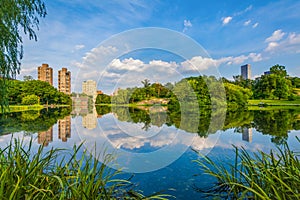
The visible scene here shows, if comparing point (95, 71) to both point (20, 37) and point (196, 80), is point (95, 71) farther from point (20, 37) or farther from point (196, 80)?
point (196, 80)

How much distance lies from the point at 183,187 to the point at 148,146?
225 centimetres

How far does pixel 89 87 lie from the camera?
534cm

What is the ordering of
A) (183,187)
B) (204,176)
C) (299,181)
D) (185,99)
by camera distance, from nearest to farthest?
(299,181), (183,187), (204,176), (185,99)

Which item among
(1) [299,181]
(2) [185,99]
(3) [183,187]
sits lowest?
(3) [183,187]

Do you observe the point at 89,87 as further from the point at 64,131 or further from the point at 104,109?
the point at 104,109

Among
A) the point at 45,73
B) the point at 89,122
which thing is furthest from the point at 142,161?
the point at 45,73

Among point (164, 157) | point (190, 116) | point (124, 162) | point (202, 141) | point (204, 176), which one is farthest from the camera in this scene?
point (190, 116)

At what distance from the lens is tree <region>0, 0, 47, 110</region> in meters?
3.45

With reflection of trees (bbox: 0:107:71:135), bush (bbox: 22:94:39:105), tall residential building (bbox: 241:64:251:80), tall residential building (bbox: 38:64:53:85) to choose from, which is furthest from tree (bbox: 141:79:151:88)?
tall residential building (bbox: 241:64:251:80)

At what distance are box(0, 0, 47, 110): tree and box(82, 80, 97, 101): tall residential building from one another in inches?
57.5

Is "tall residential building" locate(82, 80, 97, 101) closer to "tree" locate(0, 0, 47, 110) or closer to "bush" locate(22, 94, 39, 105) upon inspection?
"tree" locate(0, 0, 47, 110)

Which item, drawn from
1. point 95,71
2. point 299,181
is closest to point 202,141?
point 95,71

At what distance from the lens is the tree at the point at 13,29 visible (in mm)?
3451

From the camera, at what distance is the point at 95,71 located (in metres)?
5.11
